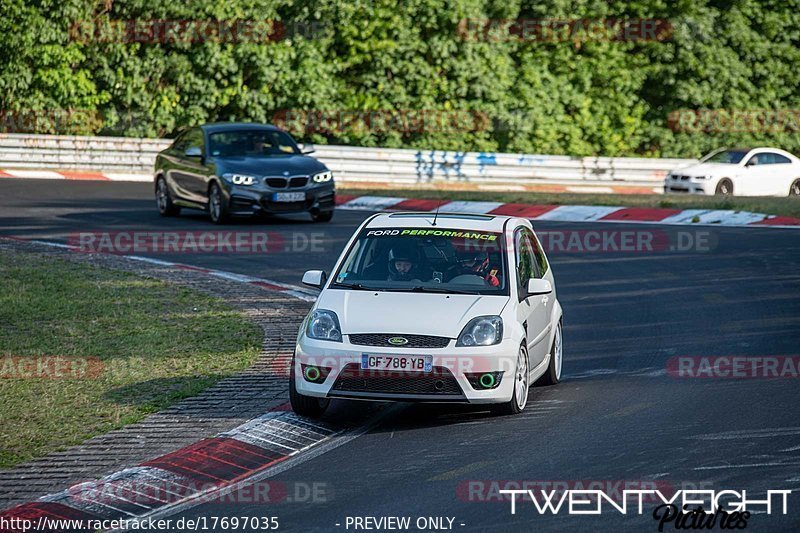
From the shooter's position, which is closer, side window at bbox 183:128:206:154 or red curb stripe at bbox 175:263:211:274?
red curb stripe at bbox 175:263:211:274

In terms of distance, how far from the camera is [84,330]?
12.6 metres

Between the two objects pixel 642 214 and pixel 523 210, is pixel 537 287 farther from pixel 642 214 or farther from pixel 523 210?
pixel 523 210

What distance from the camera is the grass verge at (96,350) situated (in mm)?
9156

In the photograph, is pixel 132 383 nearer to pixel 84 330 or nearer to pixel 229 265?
pixel 84 330

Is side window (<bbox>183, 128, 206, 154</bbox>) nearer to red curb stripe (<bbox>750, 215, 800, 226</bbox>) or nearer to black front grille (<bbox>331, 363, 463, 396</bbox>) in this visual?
red curb stripe (<bbox>750, 215, 800, 226</bbox>)

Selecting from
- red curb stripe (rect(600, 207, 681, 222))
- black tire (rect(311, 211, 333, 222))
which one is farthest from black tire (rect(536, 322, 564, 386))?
red curb stripe (rect(600, 207, 681, 222))

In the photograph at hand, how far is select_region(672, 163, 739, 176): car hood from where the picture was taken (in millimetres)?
31266

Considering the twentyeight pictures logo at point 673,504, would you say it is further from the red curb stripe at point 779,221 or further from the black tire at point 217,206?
the red curb stripe at point 779,221

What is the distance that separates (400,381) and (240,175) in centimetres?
1301

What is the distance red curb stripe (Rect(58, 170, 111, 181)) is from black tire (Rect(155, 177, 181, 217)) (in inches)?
300

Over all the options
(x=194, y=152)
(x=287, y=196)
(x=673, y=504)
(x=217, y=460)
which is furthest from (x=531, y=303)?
(x=194, y=152)

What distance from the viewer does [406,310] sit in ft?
30.2

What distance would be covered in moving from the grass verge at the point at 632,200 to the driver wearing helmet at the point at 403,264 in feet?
44.4

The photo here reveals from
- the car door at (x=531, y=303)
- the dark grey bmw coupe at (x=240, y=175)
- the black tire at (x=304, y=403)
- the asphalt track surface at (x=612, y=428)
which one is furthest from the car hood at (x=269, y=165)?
the black tire at (x=304, y=403)
